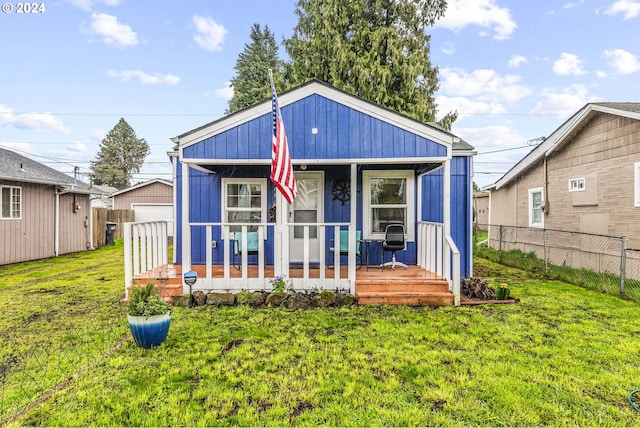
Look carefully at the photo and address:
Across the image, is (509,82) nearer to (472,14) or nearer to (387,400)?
(472,14)

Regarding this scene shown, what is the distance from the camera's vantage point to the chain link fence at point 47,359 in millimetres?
2719

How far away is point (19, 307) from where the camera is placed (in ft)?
18.0

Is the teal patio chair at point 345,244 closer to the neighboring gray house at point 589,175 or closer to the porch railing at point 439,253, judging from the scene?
the porch railing at point 439,253

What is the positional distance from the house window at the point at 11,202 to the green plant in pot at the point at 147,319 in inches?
385

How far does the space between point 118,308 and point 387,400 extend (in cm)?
456

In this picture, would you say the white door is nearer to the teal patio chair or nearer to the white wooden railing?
the teal patio chair

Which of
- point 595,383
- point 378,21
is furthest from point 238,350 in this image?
point 378,21

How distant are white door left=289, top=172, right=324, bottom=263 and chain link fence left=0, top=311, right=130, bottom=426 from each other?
11.1ft

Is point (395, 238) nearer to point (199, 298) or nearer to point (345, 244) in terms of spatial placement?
point (345, 244)

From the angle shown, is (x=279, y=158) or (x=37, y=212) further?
(x=37, y=212)

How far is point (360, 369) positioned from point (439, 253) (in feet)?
10.9

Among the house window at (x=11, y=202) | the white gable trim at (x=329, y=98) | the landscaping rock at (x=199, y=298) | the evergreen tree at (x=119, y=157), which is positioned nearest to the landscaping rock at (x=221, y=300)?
the landscaping rock at (x=199, y=298)

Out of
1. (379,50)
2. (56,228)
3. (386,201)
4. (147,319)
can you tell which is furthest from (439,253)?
(379,50)

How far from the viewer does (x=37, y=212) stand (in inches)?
452
